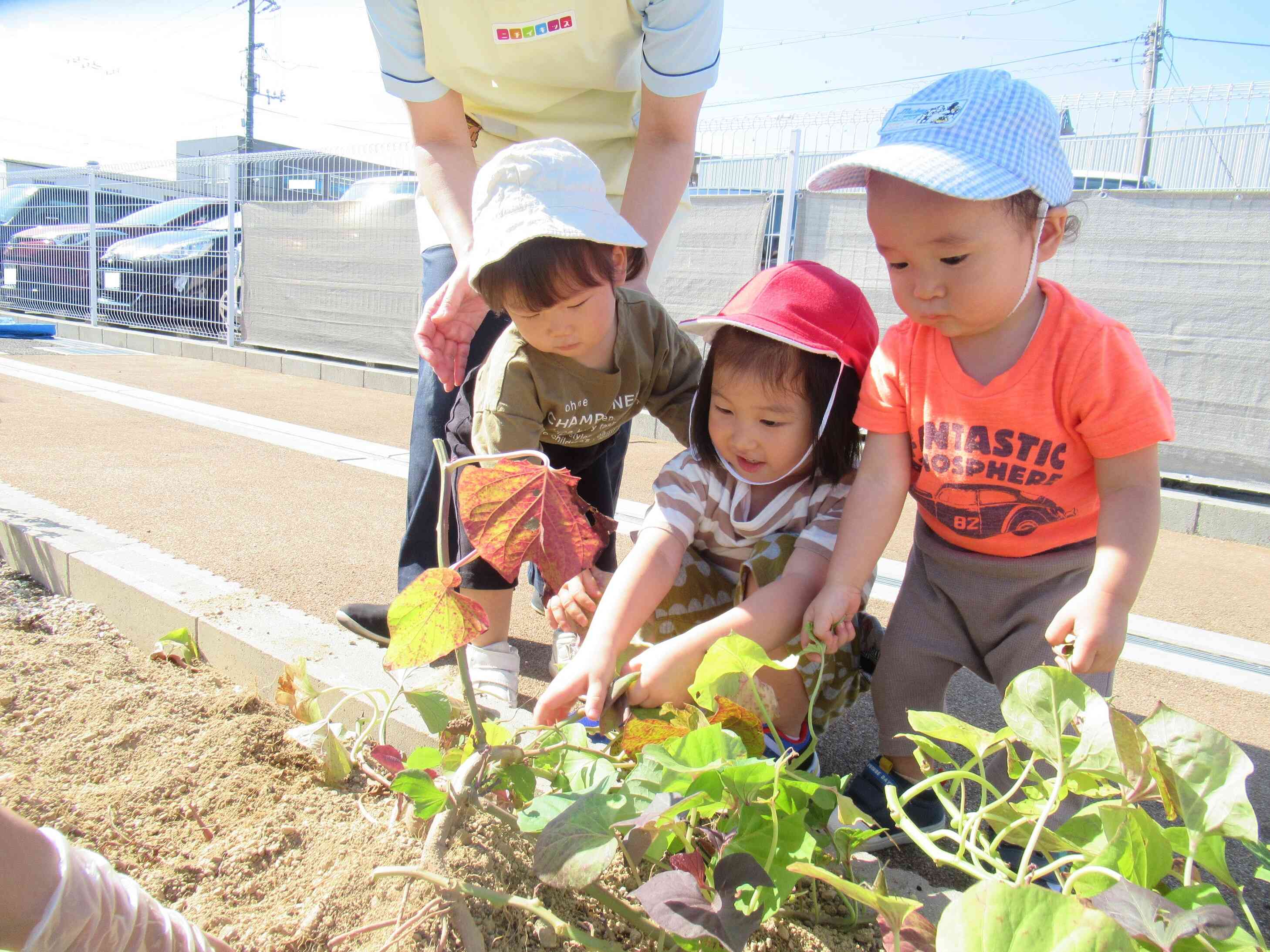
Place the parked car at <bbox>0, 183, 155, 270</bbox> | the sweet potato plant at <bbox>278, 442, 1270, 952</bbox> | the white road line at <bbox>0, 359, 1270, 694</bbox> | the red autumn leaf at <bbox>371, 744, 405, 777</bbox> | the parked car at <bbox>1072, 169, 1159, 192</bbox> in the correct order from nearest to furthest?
the sweet potato plant at <bbox>278, 442, 1270, 952</bbox>
the red autumn leaf at <bbox>371, 744, 405, 777</bbox>
the white road line at <bbox>0, 359, 1270, 694</bbox>
the parked car at <bbox>1072, 169, 1159, 192</bbox>
the parked car at <bbox>0, 183, 155, 270</bbox>

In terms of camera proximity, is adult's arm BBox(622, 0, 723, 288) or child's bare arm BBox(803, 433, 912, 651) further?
adult's arm BBox(622, 0, 723, 288)

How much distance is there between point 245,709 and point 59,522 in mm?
1351

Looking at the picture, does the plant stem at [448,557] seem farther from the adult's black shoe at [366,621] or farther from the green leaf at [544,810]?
the adult's black shoe at [366,621]

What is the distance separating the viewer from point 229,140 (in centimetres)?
2712

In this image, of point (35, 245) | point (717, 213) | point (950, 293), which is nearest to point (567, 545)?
point (950, 293)

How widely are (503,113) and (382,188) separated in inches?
256

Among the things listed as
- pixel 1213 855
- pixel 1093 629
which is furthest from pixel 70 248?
pixel 1213 855

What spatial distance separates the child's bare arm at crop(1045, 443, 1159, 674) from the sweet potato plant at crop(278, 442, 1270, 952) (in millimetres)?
236

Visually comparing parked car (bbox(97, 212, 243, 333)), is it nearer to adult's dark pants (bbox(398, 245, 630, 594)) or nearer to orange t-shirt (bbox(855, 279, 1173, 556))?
adult's dark pants (bbox(398, 245, 630, 594))

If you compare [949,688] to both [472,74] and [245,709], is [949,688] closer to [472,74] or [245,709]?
[245,709]

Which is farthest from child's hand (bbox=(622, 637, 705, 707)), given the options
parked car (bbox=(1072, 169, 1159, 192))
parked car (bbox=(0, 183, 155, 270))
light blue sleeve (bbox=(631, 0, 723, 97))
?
parked car (bbox=(0, 183, 155, 270))

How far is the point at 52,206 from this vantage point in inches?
446

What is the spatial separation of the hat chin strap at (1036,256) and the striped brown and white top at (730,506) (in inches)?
19.3

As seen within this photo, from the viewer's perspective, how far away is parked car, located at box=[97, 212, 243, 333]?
951 centimetres
